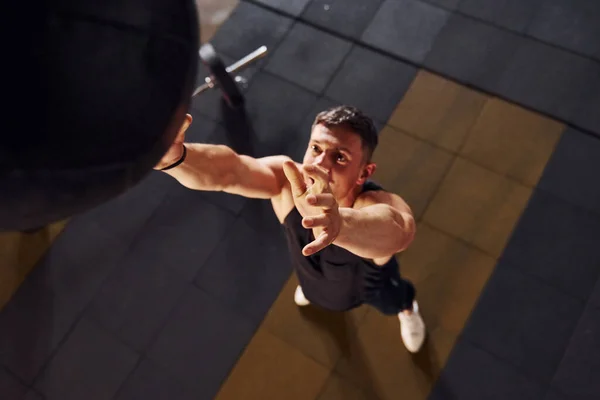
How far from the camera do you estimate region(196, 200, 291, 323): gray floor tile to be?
2.05 meters

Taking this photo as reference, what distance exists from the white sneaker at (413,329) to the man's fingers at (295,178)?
36.0 inches

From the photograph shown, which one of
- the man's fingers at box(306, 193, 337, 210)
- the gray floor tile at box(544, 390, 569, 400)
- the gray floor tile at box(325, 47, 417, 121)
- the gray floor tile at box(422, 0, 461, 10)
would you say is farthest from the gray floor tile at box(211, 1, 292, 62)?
the gray floor tile at box(544, 390, 569, 400)

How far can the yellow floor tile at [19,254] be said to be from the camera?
215 centimetres

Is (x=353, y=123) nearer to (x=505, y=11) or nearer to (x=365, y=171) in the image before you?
(x=365, y=171)

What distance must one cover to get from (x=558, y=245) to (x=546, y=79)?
740 millimetres

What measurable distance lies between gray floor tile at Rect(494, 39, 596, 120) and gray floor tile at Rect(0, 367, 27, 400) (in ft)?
7.19

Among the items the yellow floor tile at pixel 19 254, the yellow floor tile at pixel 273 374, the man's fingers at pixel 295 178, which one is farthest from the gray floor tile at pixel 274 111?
the man's fingers at pixel 295 178

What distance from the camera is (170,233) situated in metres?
2.19

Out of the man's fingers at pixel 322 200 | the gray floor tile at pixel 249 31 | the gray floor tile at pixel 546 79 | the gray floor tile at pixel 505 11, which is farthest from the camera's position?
the gray floor tile at pixel 249 31

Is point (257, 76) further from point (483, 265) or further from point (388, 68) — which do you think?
point (483, 265)

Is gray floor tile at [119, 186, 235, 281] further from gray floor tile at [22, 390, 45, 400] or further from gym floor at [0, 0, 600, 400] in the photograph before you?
gray floor tile at [22, 390, 45, 400]

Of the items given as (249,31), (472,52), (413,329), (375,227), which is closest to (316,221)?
(375,227)

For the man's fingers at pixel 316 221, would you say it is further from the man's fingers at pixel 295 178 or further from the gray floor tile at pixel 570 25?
the gray floor tile at pixel 570 25

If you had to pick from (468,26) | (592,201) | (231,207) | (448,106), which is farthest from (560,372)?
(468,26)
